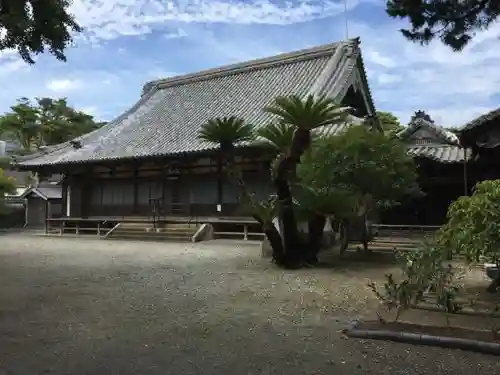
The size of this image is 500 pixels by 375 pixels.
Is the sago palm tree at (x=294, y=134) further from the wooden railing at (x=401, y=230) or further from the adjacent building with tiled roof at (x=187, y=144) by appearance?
the adjacent building with tiled roof at (x=187, y=144)

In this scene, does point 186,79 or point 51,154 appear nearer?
point 51,154

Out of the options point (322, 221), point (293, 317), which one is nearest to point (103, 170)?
point (322, 221)

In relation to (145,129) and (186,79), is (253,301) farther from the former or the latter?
(186,79)

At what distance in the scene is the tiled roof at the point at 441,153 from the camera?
16.3 m

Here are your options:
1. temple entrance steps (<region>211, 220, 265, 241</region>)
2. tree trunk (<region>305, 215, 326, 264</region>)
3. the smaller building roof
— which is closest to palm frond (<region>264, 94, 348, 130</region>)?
tree trunk (<region>305, 215, 326, 264</region>)

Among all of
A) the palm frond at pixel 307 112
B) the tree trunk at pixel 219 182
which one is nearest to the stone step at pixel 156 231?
the tree trunk at pixel 219 182

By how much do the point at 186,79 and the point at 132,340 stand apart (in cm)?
2469

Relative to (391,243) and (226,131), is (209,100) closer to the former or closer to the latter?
(391,243)

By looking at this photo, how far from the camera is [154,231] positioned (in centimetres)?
2017

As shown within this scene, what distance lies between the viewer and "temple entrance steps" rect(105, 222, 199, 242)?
19.2 meters

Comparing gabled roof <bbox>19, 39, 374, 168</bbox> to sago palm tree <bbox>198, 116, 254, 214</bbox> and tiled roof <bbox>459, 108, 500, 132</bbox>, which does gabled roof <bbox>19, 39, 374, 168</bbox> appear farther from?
tiled roof <bbox>459, 108, 500, 132</bbox>

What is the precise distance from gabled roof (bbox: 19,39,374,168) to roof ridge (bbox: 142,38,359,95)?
5 centimetres

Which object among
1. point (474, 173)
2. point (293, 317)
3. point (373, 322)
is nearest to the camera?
point (373, 322)

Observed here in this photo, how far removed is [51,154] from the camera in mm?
25109
